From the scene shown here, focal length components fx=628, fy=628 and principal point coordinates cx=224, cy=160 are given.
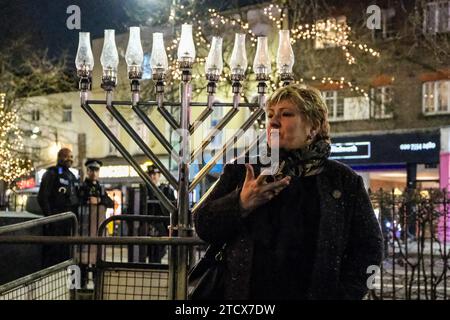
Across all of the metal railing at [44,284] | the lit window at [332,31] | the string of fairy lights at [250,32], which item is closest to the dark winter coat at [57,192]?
the metal railing at [44,284]

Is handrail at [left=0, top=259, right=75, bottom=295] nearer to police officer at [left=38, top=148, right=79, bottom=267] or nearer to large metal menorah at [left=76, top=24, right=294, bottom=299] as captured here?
large metal menorah at [left=76, top=24, right=294, bottom=299]

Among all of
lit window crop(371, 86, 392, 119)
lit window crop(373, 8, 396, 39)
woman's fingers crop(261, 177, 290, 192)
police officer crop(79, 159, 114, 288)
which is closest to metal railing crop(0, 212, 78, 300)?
woman's fingers crop(261, 177, 290, 192)

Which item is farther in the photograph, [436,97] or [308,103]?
[436,97]

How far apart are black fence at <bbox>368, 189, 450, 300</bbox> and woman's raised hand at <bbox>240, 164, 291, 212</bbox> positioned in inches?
198

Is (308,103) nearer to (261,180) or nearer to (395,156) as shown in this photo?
(261,180)

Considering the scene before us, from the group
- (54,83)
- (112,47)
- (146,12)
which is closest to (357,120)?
(146,12)

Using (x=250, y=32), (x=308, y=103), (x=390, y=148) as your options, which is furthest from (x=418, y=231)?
(x=390, y=148)

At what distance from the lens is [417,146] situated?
80.2 ft

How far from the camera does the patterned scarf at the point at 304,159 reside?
8.73 feet

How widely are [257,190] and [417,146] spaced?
23131 mm

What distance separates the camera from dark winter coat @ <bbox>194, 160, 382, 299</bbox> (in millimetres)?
2584

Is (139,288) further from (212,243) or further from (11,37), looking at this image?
(11,37)

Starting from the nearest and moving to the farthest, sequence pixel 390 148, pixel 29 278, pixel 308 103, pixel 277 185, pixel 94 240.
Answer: pixel 277 185 < pixel 308 103 < pixel 94 240 < pixel 29 278 < pixel 390 148

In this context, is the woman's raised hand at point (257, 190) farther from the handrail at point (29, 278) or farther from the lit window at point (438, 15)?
the lit window at point (438, 15)
